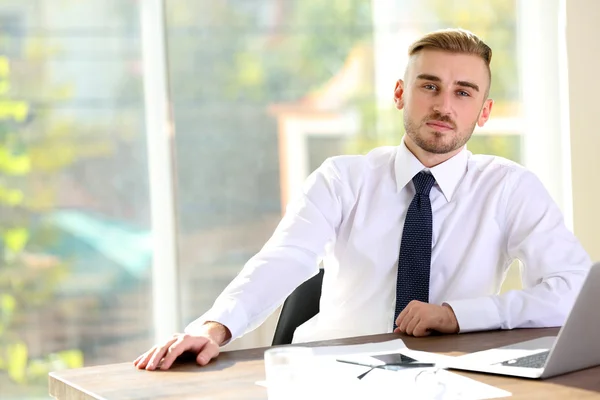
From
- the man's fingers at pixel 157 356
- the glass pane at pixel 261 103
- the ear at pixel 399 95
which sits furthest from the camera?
the glass pane at pixel 261 103

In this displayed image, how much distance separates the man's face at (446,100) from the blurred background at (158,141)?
1424mm

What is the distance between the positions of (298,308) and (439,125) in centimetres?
61

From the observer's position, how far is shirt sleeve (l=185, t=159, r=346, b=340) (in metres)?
1.96

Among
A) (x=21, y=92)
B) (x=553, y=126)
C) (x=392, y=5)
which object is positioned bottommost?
(x=553, y=126)

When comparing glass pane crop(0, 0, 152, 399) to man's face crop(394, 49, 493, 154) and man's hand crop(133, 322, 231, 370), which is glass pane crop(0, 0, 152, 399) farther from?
man's hand crop(133, 322, 231, 370)

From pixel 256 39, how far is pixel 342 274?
5.22 feet

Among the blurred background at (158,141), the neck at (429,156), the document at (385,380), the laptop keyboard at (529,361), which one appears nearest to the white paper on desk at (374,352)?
the document at (385,380)

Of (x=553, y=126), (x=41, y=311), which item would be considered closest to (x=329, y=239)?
(x=41, y=311)

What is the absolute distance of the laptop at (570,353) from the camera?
1.39 m

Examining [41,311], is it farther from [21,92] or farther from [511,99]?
[511,99]

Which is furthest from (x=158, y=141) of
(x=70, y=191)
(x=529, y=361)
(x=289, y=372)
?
(x=289, y=372)

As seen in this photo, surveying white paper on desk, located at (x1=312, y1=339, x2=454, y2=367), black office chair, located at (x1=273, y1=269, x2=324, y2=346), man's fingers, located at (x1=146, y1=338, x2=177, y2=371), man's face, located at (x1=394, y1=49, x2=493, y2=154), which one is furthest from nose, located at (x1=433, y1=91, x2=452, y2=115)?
man's fingers, located at (x1=146, y1=338, x2=177, y2=371)

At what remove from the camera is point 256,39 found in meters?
3.65

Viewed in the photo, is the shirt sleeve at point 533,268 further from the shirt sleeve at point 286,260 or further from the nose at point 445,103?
the shirt sleeve at point 286,260
